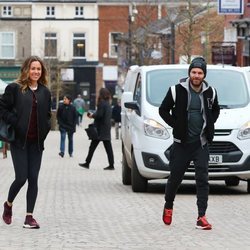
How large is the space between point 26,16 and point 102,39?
6.41 metres

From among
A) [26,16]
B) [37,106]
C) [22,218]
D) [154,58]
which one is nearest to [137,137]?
[22,218]

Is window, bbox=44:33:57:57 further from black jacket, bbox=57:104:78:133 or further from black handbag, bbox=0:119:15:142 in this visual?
black handbag, bbox=0:119:15:142

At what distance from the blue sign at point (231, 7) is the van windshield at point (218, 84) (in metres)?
17.3

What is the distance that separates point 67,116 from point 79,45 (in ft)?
184

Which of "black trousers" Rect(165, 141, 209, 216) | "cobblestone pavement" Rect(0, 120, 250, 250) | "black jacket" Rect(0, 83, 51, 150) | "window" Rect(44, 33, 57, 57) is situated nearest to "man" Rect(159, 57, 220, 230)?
"black trousers" Rect(165, 141, 209, 216)

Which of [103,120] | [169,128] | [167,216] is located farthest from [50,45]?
[167,216]

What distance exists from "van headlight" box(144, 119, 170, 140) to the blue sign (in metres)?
18.7

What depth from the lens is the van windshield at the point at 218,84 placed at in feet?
55.0

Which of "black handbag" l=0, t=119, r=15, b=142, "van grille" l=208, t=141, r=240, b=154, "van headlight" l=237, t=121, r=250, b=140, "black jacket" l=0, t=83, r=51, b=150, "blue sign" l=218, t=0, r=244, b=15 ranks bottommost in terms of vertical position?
"van grille" l=208, t=141, r=240, b=154

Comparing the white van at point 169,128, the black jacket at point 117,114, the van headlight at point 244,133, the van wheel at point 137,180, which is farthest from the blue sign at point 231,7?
the van headlight at point 244,133

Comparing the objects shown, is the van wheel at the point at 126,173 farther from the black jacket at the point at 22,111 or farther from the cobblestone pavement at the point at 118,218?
the black jacket at the point at 22,111

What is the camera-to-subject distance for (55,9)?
8719 cm

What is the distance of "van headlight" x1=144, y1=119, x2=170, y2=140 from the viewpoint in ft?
52.1

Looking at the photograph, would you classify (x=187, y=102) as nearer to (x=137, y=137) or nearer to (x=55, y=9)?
(x=137, y=137)
